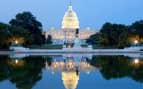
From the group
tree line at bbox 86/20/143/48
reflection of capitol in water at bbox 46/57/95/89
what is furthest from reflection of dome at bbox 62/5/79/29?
reflection of capitol in water at bbox 46/57/95/89

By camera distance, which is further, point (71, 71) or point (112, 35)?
point (112, 35)

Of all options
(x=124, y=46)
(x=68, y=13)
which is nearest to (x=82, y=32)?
(x=68, y=13)

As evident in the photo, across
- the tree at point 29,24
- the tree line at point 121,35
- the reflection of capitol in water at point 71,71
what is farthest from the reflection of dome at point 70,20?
the reflection of capitol in water at point 71,71

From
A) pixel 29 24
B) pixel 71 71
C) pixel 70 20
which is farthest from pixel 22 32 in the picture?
pixel 70 20

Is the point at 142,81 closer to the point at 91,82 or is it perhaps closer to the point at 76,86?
the point at 91,82

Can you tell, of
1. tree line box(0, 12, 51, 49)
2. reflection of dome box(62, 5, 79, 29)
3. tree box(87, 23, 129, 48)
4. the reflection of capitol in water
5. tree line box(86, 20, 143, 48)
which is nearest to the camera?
the reflection of capitol in water

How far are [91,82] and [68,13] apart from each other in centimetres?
9195

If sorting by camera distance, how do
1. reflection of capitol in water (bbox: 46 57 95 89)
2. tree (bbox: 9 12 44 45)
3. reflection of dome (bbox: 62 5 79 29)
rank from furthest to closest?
reflection of dome (bbox: 62 5 79 29) → tree (bbox: 9 12 44 45) → reflection of capitol in water (bbox: 46 57 95 89)

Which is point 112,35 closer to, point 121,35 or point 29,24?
point 121,35

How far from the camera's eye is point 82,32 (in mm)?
139000

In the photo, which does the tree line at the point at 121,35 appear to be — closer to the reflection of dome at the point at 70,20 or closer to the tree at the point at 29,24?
the tree at the point at 29,24

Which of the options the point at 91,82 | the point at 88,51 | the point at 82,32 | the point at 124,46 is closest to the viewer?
the point at 91,82

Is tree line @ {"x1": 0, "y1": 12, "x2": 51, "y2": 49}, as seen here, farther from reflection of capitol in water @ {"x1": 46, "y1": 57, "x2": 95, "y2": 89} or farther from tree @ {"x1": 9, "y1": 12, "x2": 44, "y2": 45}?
reflection of capitol in water @ {"x1": 46, "y1": 57, "x2": 95, "y2": 89}

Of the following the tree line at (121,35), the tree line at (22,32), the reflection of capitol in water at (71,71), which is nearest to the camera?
the reflection of capitol in water at (71,71)
